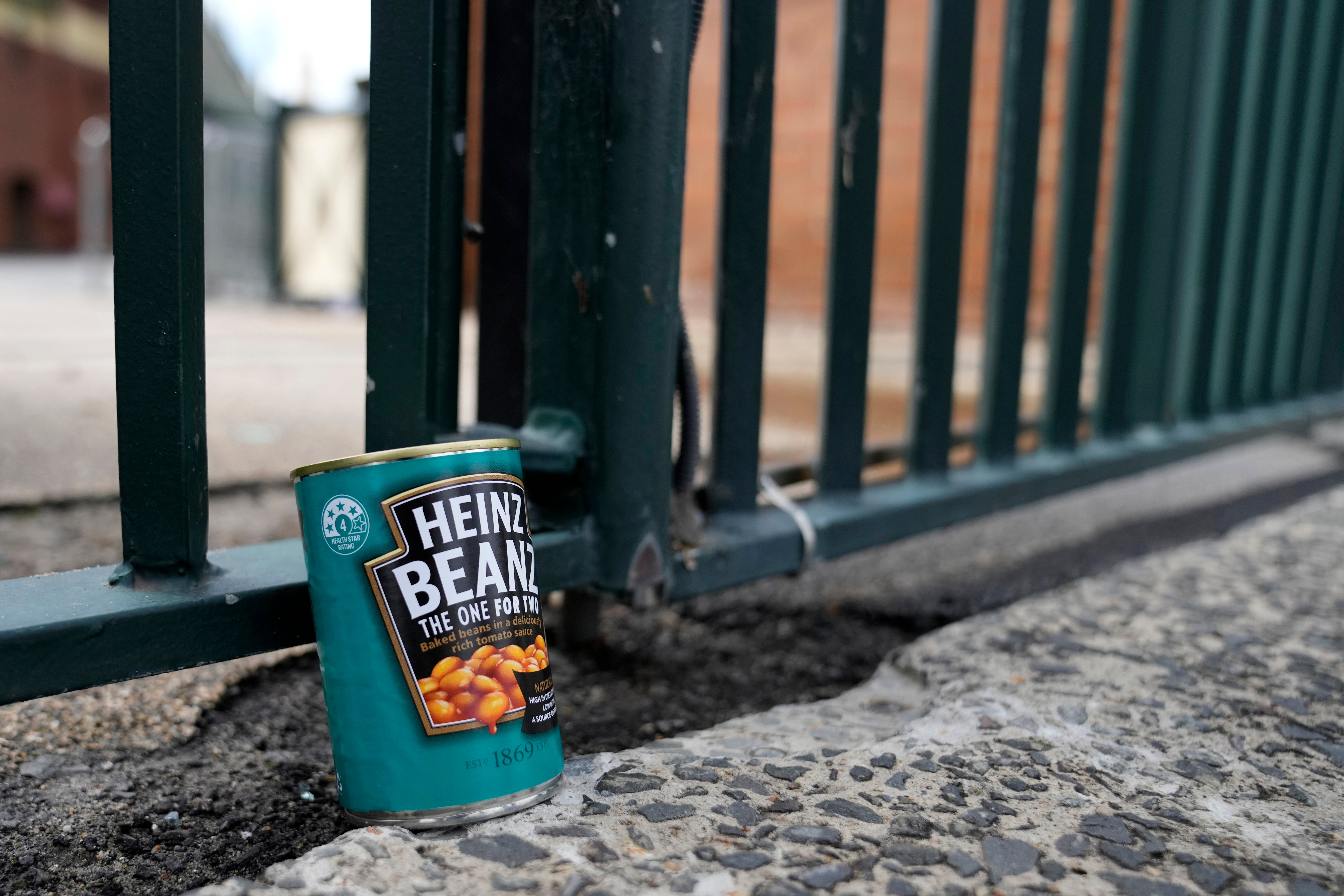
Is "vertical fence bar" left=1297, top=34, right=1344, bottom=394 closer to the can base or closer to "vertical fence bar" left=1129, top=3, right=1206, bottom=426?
"vertical fence bar" left=1129, top=3, right=1206, bottom=426

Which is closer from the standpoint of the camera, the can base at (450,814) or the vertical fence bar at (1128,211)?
the can base at (450,814)

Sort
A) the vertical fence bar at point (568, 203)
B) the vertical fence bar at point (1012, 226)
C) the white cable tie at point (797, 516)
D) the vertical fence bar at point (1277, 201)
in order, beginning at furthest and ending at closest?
the vertical fence bar at point (1277, 201) < the vertical fence bar at point (1012, 226) < the white cable tie at point (797, 516) < the vertical fence bar at point (568, 203)

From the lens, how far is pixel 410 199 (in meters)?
0.93

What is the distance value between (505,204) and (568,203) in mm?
172

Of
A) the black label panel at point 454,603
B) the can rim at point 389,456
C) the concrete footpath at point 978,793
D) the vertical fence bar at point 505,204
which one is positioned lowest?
the concrete footpath at point 978,793

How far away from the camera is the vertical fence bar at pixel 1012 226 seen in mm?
1585

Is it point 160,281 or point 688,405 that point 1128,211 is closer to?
point 688,405

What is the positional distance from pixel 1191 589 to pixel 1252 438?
1.13 m

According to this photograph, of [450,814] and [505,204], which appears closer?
[450,814]

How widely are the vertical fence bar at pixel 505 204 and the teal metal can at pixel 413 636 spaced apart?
0.37 m

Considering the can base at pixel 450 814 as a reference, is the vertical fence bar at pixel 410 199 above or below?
above

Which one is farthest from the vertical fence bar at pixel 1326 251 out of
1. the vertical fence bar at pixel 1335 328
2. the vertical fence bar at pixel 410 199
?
the vertical fence bar at pixel 410 199

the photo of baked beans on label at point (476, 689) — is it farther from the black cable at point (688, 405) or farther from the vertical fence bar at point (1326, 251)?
the vertical fence bar at point (1326, 251)

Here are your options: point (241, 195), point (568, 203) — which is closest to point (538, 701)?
point (568, 203)
